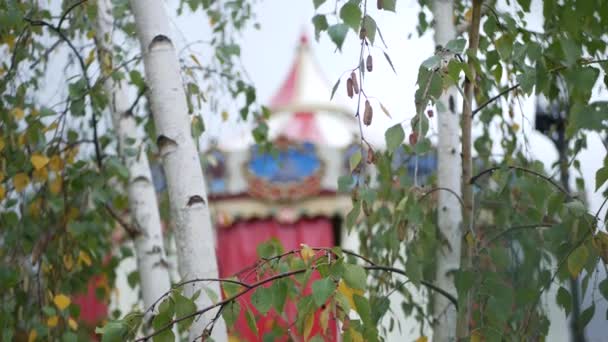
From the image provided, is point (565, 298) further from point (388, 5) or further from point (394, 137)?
point (388, 5)

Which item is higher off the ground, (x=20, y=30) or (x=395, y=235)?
(x=20, y=30)

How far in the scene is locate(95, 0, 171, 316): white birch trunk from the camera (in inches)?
80.5

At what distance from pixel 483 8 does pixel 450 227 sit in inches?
16.2

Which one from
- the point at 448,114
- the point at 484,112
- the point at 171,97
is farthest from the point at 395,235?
the point at 484,112

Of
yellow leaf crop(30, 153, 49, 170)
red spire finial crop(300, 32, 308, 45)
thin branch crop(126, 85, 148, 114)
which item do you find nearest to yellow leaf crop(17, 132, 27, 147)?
yellow leaf crop(30, 153, 49, 170)

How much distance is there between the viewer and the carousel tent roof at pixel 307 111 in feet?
20.9

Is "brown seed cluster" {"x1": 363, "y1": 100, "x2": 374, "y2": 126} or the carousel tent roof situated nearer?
"brown seed cluster" {"x1": 363, "y1": 100, "x2": 374, "y2": 126}

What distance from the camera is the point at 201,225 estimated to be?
151 centimetres

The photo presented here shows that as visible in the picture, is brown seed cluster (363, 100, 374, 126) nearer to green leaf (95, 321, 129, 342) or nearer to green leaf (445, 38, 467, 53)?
green leaf (445, 38, 467, 53)

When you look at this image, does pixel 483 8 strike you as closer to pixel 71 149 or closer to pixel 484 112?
pixel 484 112

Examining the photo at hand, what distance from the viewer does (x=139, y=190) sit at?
6.99ft

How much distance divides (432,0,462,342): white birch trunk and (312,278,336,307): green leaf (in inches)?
21.3

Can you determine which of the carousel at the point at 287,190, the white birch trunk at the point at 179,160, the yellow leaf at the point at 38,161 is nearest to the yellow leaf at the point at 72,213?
the yellow leaf at the point at 38,161

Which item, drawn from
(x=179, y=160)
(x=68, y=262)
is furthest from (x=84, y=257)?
(x=179, y=160)
